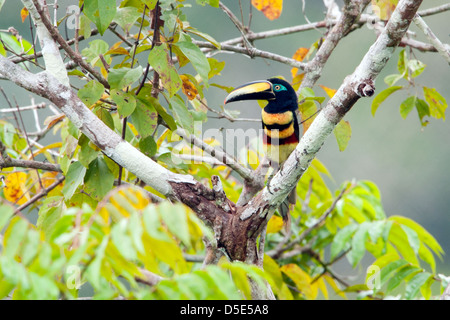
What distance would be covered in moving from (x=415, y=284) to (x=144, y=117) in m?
1.52

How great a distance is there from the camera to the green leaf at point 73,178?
81.8 inches

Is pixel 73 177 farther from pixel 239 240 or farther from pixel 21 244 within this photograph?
pixel 21 244

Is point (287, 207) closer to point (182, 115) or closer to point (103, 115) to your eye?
point (182, 115)

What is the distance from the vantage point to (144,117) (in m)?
2.10

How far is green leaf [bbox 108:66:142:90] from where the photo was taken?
202 cm

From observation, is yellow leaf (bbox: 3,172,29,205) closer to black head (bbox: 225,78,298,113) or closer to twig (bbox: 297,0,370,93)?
black head (bbox: 225,78,298,113)

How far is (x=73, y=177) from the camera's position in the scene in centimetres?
214

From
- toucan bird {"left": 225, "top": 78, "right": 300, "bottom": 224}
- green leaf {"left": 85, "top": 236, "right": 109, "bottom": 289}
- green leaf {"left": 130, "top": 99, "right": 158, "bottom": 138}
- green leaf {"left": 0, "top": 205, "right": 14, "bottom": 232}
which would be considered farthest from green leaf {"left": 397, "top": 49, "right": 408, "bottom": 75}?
green leaf {"left": 0, "top": 205, "right": 14, "bottom": 232}

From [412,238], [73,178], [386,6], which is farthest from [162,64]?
[412,238]

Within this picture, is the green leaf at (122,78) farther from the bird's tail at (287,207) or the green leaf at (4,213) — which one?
the bird's tail at (287,207)

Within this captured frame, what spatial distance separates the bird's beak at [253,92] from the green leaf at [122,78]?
0.69 m

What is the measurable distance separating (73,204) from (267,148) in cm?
116
